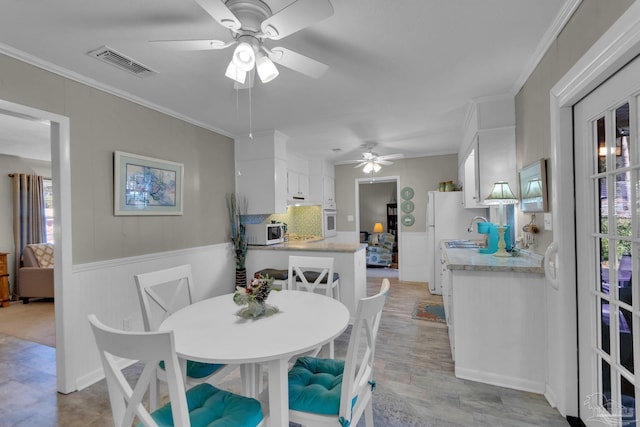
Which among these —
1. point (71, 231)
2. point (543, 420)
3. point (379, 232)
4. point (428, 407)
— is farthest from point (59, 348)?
point (379, 232)

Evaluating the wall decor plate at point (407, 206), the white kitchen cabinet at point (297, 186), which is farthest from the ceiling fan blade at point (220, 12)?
the wall decor plate at point (407, 206)

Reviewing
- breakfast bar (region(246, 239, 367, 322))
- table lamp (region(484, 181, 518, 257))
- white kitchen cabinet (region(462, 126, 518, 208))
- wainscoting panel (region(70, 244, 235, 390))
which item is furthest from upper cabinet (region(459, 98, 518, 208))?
wainscoting panel (region(70, 244, 235, 390))

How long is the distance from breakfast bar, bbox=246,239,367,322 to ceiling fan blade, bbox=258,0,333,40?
2.49m

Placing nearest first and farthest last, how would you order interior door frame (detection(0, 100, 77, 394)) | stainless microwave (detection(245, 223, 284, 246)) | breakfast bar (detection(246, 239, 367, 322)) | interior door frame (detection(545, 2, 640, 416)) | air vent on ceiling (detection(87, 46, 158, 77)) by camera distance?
interior door frame (detection(545, 2, 640, 416)), air vent on ceiling (detection(87, 46, 158, 77)), interior door frame (detection(0, 100, 77, 394)), breakfast bar (detection(246, 239, 367, 322)), stainless microwave (detection(245, 223, 284, 246))

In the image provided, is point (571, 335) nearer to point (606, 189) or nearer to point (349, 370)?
point (606, 189)

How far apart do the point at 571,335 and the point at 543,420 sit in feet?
1.77

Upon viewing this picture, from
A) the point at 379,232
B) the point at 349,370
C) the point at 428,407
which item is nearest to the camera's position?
the point at 349,370

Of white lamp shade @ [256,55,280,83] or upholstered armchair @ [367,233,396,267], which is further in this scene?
upholstered armchair @ [367,233,396,267]

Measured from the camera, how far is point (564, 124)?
1.77m

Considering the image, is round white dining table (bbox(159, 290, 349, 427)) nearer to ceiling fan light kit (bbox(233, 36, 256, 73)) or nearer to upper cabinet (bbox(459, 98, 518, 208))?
ceiling fan light kit (bbox(233, 36, 256, 73))

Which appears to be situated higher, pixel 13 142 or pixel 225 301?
pixel 13 142

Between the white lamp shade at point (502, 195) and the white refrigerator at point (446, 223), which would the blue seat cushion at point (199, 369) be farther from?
the white refrigerator at point (446, 223)

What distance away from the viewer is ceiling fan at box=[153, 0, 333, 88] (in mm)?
1251

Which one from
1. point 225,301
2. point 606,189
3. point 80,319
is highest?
point 606,189
